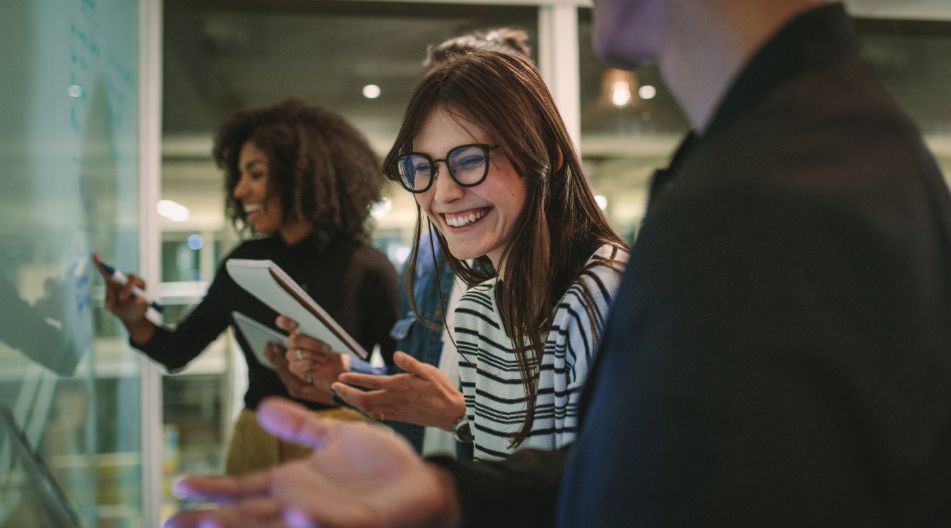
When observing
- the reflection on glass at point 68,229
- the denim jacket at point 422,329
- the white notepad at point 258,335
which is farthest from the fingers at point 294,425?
the white notepad at point 258,335

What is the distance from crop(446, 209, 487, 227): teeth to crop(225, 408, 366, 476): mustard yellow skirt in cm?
110

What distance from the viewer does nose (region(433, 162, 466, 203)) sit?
3.89ft

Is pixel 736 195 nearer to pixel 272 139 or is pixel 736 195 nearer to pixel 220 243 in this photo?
pixel 272 139

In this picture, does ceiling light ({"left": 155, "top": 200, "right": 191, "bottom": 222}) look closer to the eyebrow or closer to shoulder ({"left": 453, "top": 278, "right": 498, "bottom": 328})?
the eyebrow

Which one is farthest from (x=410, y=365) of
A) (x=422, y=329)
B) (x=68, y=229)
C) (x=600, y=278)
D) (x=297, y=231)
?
(x=297, y=231)

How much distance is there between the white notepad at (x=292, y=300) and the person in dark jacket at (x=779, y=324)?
43.1 inches

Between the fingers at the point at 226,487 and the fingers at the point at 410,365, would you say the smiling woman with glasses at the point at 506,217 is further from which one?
the fingers at the point at 226,487

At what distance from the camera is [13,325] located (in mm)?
1434

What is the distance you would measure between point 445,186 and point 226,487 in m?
0.70

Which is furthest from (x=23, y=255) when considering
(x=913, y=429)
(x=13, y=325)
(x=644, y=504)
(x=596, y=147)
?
(x=596, y=147)

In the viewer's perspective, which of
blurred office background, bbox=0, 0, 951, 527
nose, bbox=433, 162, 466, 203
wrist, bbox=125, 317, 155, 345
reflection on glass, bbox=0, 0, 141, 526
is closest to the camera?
nose, bbox=433, 162, 466, 203

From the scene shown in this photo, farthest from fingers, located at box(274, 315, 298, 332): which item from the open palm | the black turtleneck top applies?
the open palm

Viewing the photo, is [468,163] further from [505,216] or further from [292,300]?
[292,300]

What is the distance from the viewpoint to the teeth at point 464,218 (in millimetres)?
1194
